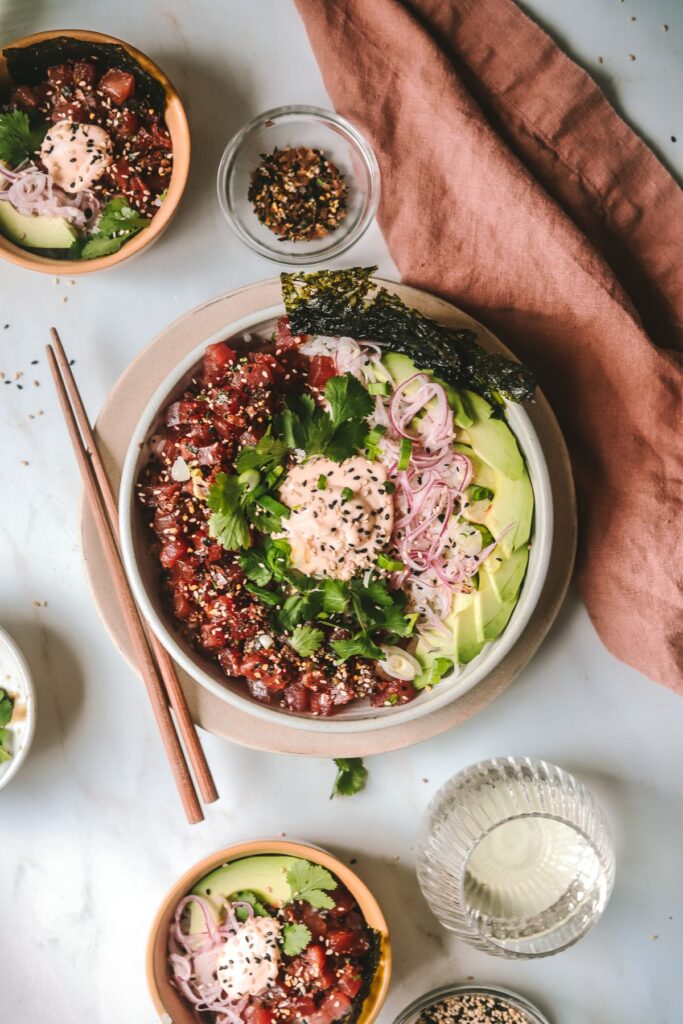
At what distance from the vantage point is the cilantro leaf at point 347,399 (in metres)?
2.26

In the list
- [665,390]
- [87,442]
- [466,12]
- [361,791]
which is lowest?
[361,791]

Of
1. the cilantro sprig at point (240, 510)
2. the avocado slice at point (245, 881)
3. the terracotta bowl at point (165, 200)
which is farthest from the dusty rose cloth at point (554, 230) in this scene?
the avocado slice at point (245, 881)

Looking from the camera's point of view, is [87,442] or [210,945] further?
[210,945]

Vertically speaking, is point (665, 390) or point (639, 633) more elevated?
point (665, 390)

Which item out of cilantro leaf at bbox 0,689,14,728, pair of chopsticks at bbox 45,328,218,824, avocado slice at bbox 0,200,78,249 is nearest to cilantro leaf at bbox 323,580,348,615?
pair of chopsticks at bbox 45,328,218,824

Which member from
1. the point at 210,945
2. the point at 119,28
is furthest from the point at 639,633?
the point at 119,28

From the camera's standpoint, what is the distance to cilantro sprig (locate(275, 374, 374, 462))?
227 centimetres

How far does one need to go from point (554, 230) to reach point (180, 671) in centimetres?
172

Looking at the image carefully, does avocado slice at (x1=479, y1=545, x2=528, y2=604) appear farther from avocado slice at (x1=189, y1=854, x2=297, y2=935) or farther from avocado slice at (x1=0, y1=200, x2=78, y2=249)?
avocado slice at (x1=0, y1=200, x2=78, y2=249)

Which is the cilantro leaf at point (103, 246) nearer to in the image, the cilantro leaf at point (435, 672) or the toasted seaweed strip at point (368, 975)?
the cilantro leaf at point (435, 672)

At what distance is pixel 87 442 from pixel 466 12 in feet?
5.72

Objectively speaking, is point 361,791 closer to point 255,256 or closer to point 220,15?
point 255,256

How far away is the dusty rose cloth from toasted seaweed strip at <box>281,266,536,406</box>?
0.39 m

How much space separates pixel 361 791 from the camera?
279cm
